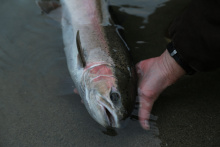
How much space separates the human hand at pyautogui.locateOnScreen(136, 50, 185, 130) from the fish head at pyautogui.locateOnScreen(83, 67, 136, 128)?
15 centimetres

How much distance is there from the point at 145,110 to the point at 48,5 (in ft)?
7.19

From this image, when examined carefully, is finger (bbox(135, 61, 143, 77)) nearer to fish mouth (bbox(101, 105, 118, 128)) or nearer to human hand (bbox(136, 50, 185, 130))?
human hand (bbox(136, 50, 185, 130))

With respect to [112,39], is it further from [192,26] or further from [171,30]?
[192,26]

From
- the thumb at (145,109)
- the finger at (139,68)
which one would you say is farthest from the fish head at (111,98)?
Result: the finger at (139,68)

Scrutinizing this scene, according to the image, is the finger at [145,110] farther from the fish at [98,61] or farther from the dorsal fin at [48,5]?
the dorsal fin at [48,5]

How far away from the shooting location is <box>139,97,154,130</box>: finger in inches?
98.2

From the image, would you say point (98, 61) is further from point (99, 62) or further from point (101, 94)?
point (101, 94)

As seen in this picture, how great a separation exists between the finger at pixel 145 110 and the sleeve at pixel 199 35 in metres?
0.64

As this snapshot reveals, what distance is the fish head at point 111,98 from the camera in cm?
229

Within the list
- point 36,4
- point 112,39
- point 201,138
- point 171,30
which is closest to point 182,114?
point 201,138

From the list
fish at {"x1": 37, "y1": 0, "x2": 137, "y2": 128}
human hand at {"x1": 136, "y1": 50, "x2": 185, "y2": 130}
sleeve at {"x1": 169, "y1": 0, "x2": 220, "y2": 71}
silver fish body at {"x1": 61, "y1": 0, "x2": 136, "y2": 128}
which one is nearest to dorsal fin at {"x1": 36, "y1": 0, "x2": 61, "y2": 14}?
fish at {"x1": 37, "y1": 0, "x2": 137, "y2": 128}

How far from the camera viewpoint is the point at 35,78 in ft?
A: 9.24

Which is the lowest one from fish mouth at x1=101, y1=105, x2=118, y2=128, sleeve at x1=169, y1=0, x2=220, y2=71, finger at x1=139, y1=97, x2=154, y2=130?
finger at x1=139, y1=97, x2=154, y2=130

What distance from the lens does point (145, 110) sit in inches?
99.7
